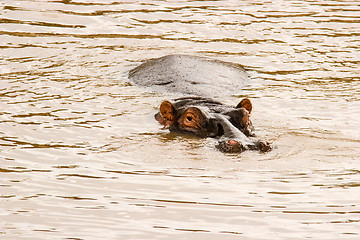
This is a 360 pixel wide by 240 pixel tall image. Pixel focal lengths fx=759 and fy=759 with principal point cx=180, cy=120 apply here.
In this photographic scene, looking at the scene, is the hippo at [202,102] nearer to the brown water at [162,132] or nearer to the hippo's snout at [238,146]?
the hippo's snout at [238,146]

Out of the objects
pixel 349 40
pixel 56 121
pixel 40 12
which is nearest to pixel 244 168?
pixel 56 121

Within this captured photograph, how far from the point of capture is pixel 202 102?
8.59 m

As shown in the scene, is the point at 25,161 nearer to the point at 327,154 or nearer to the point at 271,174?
the point at 271,174

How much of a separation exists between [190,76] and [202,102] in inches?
61.4

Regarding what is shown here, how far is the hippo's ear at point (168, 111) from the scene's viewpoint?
8.18 m

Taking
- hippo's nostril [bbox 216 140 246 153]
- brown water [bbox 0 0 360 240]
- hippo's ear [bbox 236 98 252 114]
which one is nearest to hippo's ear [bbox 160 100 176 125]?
brown water [bbox 0 0 360 240]

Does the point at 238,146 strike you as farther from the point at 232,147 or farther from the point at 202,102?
the point at 202,102

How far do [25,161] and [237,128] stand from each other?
214cm

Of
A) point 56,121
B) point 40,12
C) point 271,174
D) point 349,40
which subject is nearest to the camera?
point 271,174

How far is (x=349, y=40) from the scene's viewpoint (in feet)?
43.9

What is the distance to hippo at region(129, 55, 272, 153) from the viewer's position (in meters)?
7.38

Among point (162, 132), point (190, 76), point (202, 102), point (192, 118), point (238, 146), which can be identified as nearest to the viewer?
point (238, 146)

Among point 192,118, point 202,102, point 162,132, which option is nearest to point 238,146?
point 192,118

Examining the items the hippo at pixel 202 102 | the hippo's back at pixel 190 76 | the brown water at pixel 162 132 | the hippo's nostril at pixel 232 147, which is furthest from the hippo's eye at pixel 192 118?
the hippo's back at pixel 190 76
